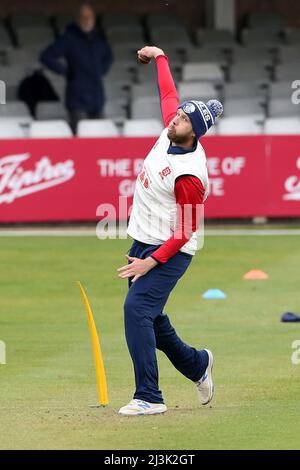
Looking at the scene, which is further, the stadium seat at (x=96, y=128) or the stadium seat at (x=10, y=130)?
the stadium seat at (x=96, y=128)

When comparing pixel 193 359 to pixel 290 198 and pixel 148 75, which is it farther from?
pixel 148 75

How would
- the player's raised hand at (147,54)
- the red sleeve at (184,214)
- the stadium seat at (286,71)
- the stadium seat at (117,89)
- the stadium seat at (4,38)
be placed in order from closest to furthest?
the red sleeve at (184,214) → the player's raised hand at (147,54) → the stadium seat at (117,89) → the stadium seat at (286,71) → the stadium seat at (4,38)

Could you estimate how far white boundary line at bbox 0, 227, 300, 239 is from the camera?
21.3m

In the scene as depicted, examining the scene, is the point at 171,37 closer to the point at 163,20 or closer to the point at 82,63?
the point at 163,20

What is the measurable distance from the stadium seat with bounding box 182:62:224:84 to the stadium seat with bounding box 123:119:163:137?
264 centimetres

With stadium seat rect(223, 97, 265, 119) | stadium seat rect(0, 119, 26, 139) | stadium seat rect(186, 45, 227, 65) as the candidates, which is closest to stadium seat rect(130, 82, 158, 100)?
stadium seat rect(223, 97, 265, 119)

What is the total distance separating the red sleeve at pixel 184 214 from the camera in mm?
9250

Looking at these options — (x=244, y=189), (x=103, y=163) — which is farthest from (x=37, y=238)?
(x=244, y=189)

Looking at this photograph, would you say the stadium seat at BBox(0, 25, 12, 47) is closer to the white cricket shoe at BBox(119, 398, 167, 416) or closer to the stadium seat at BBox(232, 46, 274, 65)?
the stadium seat at BBox(232, 46, 274, 65)

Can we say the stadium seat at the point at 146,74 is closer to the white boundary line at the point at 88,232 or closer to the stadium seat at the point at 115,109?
the stadium seat at the point at 115,109

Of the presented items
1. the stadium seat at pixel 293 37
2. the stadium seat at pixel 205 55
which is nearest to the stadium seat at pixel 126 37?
the stadium seat at pixel 205 55

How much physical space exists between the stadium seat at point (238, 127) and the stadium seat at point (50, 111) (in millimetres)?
2887

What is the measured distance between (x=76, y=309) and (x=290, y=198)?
7.50 metres

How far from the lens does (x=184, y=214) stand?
365 inches
